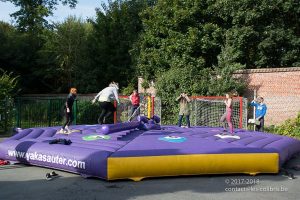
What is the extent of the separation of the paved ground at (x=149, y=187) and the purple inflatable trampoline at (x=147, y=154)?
0.20 meters

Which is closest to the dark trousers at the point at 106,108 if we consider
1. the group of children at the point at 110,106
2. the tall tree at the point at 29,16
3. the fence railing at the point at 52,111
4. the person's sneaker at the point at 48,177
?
the group of children at the point at 110,106

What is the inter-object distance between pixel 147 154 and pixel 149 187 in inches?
32.4

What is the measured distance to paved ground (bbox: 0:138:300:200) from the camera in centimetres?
759

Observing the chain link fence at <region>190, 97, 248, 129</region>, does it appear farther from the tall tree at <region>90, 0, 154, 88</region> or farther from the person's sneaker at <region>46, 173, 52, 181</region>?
the tall tree at <region>90, 0, 154, 88</region>

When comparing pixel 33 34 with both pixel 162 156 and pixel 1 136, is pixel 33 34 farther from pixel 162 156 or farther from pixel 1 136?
pixel 162 156

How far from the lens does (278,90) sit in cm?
1862

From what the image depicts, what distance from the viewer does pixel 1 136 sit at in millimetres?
15977

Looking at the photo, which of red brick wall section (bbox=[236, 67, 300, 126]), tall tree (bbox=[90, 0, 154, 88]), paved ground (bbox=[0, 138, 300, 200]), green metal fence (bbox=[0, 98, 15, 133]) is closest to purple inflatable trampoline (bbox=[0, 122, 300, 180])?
paved ground (bbox=[0, 138, 300, 200])

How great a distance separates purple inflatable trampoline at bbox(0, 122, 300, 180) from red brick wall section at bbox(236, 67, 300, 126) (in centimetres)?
774

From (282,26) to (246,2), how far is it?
7.46ft

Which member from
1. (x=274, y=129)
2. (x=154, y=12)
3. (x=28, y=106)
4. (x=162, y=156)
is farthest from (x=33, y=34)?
(x=162, y=156)

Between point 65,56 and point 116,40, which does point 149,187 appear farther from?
point 65,56

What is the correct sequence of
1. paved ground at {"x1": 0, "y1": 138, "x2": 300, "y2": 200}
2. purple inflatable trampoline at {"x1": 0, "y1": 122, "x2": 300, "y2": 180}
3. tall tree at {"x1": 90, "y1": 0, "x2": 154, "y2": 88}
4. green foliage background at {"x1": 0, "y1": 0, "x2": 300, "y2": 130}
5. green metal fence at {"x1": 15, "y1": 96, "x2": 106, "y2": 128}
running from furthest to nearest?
1. tall tree at {"x1": 90, "y1": 0, "x2": 154, "y2": 88}
2. green foliage background at {"x1": 0, "y1": 0, "x2": 300, "y2": 130}
3. green metal fence at {"x1": 15, "y1": 96, "x2": 106, "y2": 128}
4. purple inflatable trampoline at {"x1": 0, "y1": 122, "x2": 300, "y2": 180}
5. paved ground at {"x1": 0, "y1": 138, "x2": 300, "y2": 200}

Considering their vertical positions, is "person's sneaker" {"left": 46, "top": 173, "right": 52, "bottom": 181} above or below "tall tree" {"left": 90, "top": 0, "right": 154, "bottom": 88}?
below
